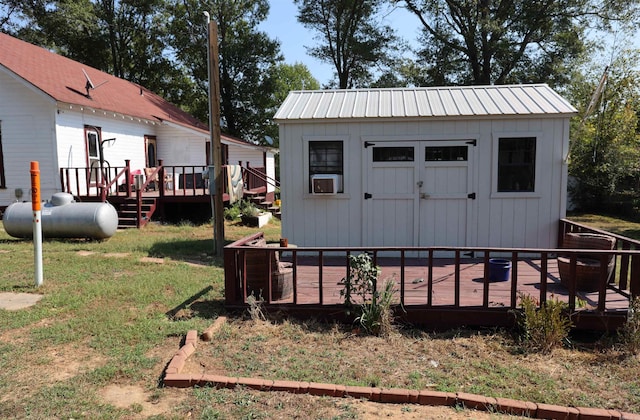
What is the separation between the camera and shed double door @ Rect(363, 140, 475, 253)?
24.5 ft

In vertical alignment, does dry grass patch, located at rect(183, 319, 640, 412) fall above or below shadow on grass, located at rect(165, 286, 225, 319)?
below

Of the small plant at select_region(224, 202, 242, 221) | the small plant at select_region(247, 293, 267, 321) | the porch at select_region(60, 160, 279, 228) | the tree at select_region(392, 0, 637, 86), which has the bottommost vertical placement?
the small plant at select_region(247, 293, 267, 321)

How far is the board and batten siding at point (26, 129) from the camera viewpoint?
11.8m

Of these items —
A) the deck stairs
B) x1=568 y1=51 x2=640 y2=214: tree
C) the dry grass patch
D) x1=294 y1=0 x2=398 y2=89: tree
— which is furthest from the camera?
x1=294 y1=0 x2=398 y2=89: tree

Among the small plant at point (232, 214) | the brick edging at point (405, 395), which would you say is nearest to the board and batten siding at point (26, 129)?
the small plant at point (232, 214)

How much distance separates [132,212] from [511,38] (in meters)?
19.1

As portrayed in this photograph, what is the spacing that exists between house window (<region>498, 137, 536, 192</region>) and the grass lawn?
3463 millimetres

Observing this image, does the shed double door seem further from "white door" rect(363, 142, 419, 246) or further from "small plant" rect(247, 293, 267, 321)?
"small plant" rect(247, 293, 267, 321)

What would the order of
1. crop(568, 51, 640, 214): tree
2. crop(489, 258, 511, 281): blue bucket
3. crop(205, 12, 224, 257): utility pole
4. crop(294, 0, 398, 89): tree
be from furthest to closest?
crop(294, 0, 398, 89): tree
crop(568, 51, 640, 214): tree
crop(205, 12, 224, 257): utility pole
crop(489, 258, 511, 281): blue bucket

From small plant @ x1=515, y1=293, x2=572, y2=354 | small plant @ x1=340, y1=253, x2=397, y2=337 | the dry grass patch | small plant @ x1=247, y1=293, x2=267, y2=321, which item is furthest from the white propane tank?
small plant @ x1=515, y1=293, x2=572, y2=354

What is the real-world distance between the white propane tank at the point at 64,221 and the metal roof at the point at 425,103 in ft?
15.0

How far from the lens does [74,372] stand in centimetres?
369

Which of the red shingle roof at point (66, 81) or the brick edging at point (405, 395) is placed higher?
the red shingle roof at point (66, 81)

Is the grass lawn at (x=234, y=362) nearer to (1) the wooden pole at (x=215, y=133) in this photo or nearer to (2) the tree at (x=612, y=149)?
(1) the wooden pole at (x=215, y=133)
